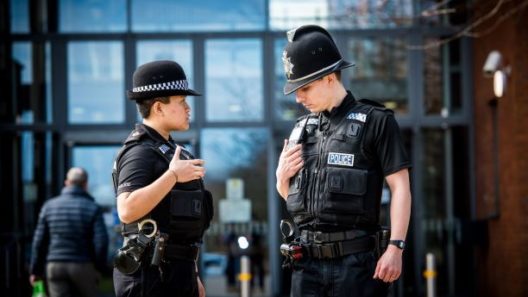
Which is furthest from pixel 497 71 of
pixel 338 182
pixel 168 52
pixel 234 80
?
pixel 338 182

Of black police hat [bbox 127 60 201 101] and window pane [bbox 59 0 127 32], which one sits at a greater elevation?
window pane [bbox 59 0 127 32]

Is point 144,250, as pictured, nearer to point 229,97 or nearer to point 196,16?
point 229,97

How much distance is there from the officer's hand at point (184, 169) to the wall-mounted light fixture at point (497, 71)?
7.56m


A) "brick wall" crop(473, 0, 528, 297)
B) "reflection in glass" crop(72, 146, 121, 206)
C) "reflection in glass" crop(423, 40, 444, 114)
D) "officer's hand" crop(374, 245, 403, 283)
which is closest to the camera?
"officer's hand" crop(374, 245, 403, 283)

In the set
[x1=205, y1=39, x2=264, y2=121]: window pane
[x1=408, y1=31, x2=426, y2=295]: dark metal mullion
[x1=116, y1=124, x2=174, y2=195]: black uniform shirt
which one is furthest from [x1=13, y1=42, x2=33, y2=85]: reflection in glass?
[x1=116, y1=124, x2=174, y2=195]: black uniform shirt

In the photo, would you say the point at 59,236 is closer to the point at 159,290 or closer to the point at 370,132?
the point at 159,290

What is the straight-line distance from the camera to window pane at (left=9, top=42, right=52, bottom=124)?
13375 millimetres

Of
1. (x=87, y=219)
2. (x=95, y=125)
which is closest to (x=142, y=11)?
(x=95, y=125)

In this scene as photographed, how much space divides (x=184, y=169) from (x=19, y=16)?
9.39 meters

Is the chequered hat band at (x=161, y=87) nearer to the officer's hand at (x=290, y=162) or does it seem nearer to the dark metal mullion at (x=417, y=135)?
the officer's hand at (x=290, y=162)

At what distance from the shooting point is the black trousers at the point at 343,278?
4.79 metres

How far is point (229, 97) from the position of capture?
13477 millimetres

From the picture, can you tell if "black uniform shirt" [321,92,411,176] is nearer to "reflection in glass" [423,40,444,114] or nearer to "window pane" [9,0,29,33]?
"reflection in glass" [423,40,444,114]

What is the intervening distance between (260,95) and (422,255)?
3332mm
